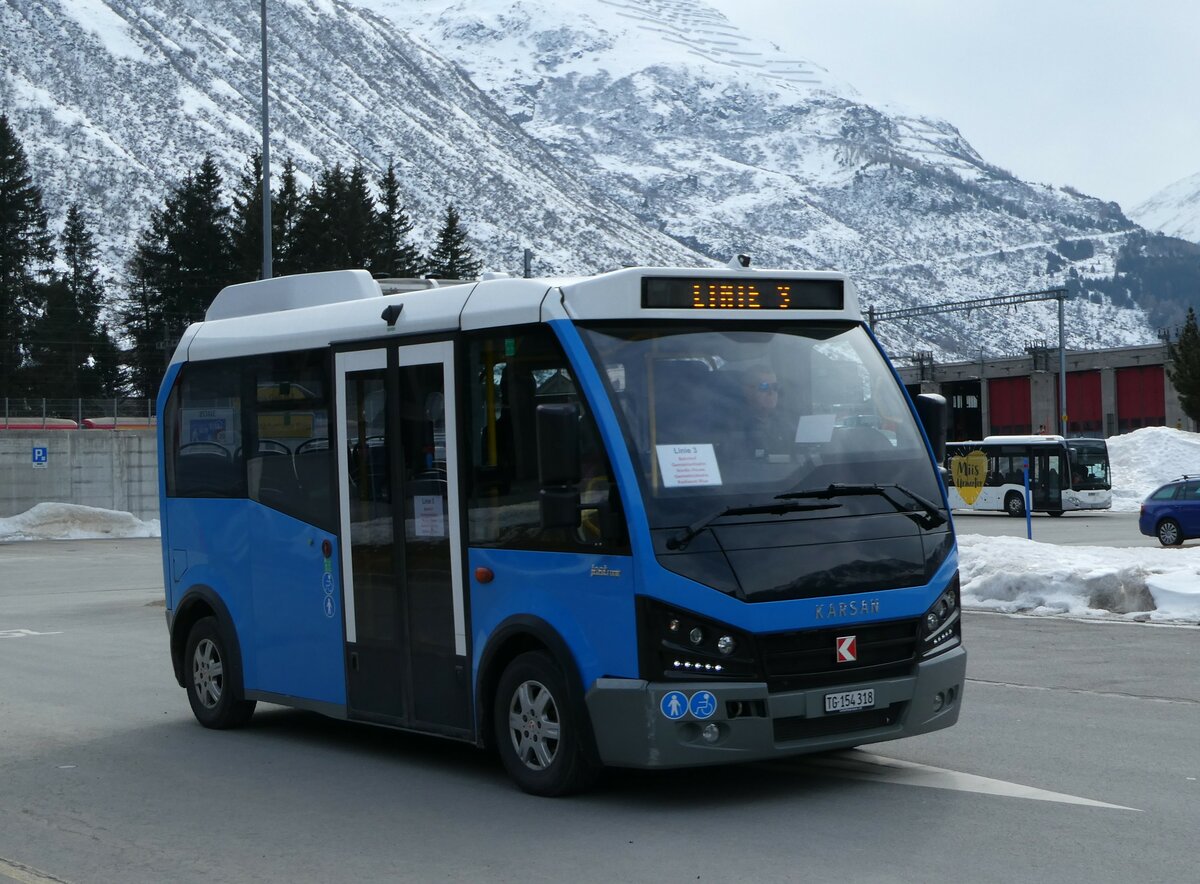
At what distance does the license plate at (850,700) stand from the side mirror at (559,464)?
1430mm

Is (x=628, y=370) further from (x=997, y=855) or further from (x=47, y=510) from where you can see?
(x=47, y=510)

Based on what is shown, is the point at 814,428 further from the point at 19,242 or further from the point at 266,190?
the point at 19,242

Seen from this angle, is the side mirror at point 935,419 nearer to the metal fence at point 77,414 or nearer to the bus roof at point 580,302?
the bus roof at point 580,302

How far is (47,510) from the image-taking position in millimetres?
50750

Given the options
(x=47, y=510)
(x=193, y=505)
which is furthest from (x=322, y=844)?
(x=47, y=510)

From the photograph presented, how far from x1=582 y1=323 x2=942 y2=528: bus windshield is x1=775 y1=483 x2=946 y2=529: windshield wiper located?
0.04m

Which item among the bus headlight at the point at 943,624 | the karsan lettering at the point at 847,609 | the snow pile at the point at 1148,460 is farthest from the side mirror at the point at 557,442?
the snow pile at the point at 1148,460

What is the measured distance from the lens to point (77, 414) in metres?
58.5

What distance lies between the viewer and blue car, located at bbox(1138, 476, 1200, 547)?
32.8 meters

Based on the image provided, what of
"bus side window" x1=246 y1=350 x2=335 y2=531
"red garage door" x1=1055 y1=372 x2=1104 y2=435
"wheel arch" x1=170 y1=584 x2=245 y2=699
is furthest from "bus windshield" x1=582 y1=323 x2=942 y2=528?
"red garage door" x1=1055 y1=372 x2=1104 y2=435

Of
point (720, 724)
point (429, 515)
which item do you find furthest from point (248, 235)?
point (720, 724)

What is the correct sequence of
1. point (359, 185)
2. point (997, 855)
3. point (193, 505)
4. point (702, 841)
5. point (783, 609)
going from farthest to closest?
point (359, 185), point (193, 505), point (783, 609), point (702, 841), point (997, 855)

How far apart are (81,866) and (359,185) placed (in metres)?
85.4

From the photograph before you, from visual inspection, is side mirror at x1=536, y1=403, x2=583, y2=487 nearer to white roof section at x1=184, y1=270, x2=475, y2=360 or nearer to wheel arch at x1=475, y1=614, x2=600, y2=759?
wheel arch at x1=475, y1=614, x2=600, y2=759
